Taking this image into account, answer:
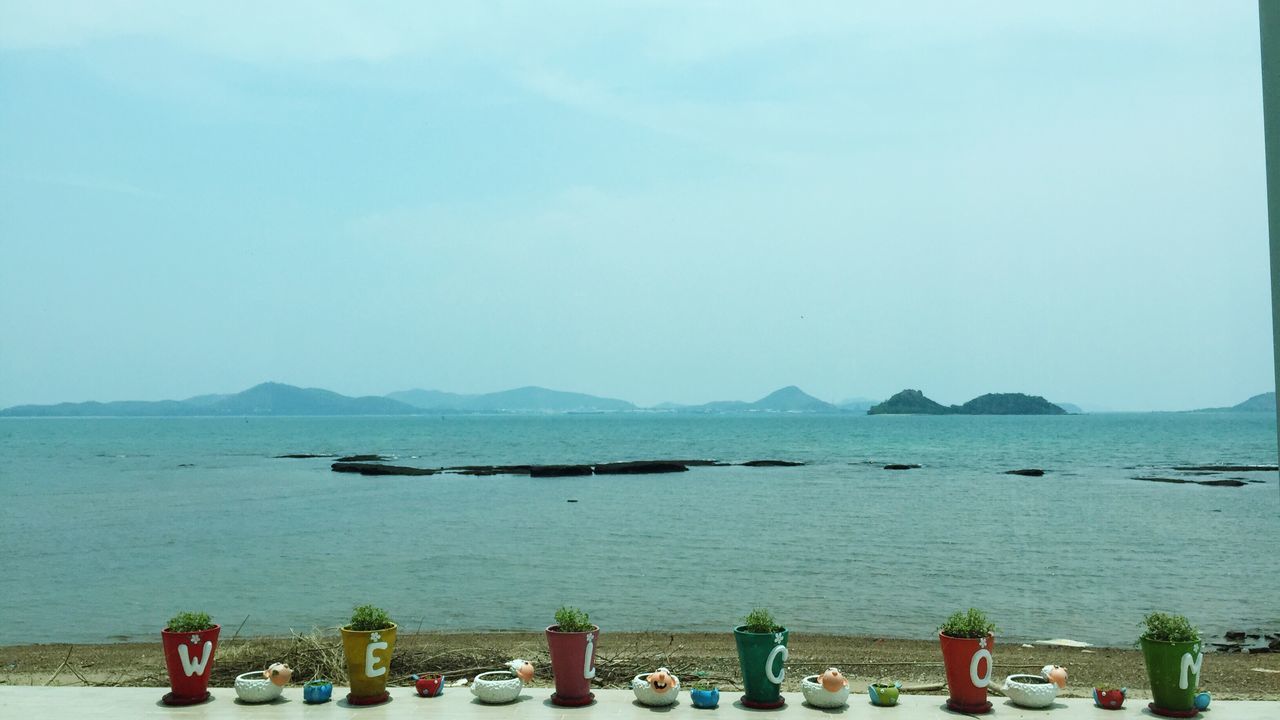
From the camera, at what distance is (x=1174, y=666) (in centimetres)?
863

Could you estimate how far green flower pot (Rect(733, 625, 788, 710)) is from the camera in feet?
29.5

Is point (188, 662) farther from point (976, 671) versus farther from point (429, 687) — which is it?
point (976, 671)

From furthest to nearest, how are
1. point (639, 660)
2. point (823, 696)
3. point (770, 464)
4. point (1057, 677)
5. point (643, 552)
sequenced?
point (770, 464)
point (643, 552)
point (639, 660)
point (1057, 677)
point (823, 696)

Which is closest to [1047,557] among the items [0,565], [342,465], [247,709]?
[247,709]

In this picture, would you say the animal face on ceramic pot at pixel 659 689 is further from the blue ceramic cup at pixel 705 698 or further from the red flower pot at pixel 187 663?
the red flower pot at pixel 187 663

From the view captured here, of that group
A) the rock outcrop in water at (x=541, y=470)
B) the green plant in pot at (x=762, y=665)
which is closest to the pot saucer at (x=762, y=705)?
the green plant in pot at (x=762, y=665)

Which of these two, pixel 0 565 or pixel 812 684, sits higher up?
pixel 812 684

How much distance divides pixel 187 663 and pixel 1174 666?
28.9 ft

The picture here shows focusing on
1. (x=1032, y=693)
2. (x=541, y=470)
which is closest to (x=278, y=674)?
(x=1032, y=693)

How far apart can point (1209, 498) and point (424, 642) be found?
156 ft

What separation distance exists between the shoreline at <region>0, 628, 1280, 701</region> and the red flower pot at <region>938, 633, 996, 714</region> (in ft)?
6.51

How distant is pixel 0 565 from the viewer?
2908cm

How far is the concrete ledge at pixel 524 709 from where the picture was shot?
344 inches

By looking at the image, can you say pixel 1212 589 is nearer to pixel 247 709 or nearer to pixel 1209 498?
pixel 247 709
